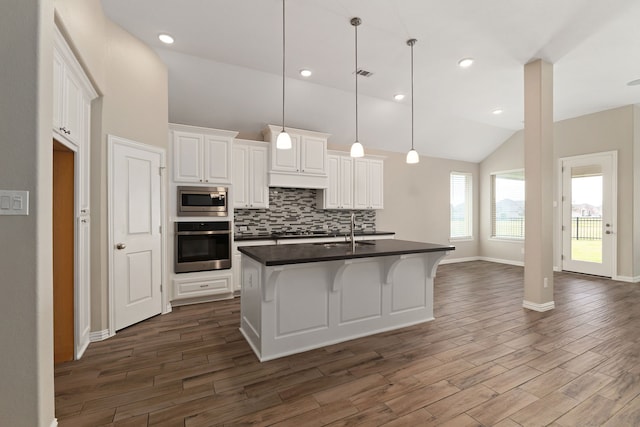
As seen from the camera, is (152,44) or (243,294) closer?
(243,294)

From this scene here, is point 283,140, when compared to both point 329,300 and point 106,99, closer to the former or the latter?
point 329,300

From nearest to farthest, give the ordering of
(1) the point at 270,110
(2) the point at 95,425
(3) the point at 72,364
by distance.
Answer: (2) the point at 95,425, (3) the point at 72,364, (1) the point at 270,110

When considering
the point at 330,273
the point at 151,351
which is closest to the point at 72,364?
the point at 151,351

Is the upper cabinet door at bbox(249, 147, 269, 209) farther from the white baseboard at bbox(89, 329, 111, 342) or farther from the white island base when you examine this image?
the white baseboard at bbox(89, 329, 111, 342)

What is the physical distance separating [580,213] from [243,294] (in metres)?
6.91

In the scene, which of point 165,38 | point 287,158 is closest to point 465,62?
point 287,158

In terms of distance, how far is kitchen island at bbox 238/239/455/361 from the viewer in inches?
101

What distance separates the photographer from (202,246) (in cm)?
414

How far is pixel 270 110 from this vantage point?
4.79 meters

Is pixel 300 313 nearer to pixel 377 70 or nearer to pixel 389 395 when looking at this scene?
pixel 389 395

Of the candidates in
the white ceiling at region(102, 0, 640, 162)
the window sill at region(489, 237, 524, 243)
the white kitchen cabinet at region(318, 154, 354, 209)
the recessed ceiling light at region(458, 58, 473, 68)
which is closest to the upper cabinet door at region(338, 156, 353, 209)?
the white kitchen cabinet at region(318, 154, 354, 209)

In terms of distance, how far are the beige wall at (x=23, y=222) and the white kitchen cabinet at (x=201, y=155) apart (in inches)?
101

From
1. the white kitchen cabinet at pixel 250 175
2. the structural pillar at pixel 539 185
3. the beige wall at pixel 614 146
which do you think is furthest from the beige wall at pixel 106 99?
the beige wall at pixel 614 146

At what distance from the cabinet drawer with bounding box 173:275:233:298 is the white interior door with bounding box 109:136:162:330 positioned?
288 millimetres
